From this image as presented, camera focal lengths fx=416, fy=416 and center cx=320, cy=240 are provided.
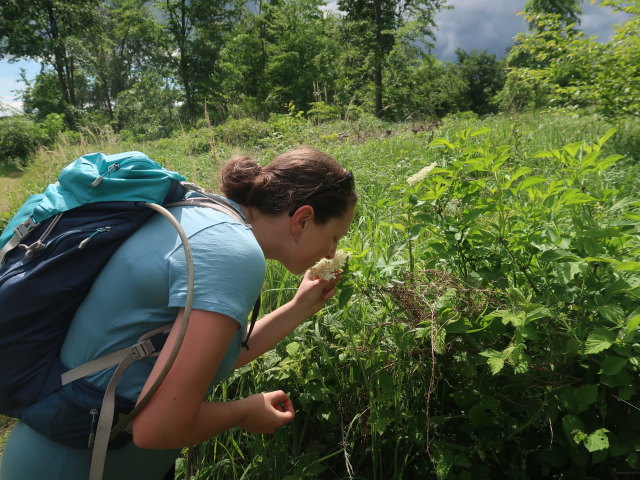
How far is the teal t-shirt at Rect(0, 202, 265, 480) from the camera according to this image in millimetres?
912

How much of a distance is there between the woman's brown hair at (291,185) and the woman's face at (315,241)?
3cm

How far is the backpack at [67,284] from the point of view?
94cm

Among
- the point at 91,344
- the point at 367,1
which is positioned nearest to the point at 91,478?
the point at 91,344

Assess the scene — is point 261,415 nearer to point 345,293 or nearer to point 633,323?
point 345,293

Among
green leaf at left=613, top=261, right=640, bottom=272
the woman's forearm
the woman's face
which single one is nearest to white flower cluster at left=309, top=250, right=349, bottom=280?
the woman's face

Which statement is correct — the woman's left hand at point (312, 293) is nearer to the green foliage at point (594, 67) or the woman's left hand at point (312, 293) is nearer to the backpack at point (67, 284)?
the backpack at point (67, 284)

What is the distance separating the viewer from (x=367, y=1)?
18594 mm

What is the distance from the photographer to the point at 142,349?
1000 mm

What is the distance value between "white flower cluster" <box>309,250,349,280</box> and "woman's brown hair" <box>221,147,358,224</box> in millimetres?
128

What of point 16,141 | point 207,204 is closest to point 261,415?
point 207,204

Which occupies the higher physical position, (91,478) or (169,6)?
(169,6)

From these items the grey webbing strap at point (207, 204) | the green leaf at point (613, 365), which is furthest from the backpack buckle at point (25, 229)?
the green leaf at point (613, 365)

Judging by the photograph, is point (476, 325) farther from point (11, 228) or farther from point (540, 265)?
point (11, 228)

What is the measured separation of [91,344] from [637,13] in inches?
214
